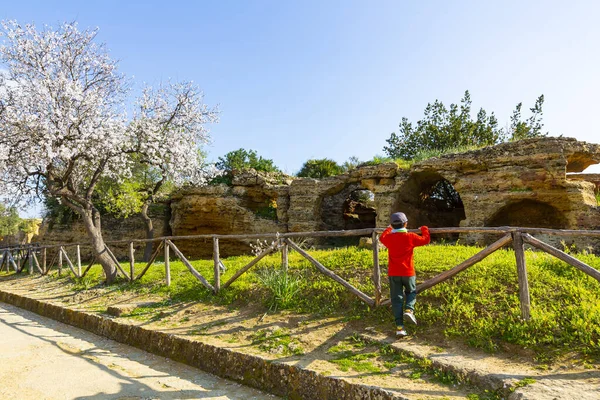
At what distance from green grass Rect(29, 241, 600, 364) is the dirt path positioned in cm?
156

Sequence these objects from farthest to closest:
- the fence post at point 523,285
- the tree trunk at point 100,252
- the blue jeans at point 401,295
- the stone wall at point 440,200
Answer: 1. the stone wall at point 440,200
2. the tree trunk at point 100,252
3. the blue jeans at point 401,295
4. the fence post at point 523,285

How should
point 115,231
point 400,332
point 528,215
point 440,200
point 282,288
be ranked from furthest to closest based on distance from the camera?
point 115,231
point 440,200
point 528,215
point 282,288
point 400,332

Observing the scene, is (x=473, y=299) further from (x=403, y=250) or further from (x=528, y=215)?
(x=528, y=215)

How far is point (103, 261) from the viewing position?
493 inches

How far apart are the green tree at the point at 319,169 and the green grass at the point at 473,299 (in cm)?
1634

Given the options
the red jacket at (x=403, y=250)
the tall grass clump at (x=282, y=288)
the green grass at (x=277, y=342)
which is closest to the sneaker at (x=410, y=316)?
the red jacket at (x=403, y=250)

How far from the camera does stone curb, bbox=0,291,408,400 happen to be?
4.23 meters

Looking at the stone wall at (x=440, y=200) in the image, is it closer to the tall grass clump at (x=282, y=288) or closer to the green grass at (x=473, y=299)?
the green grass at (x=473, y=299)

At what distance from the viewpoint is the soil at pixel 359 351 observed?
3.89m

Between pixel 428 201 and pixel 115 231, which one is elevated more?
pixel 428 201

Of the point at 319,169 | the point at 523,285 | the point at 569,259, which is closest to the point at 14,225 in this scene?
the point at 319,169

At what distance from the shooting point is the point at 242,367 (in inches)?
208

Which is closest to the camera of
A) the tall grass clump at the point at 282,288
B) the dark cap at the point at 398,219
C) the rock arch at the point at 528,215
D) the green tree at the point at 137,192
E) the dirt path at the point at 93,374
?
the dirt path at the point at 93,374

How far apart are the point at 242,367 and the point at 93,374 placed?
6.74ft
